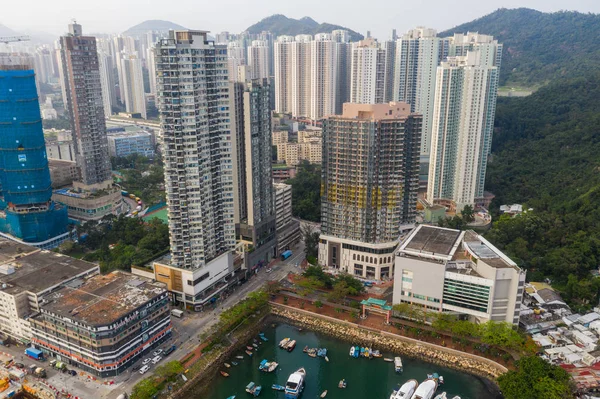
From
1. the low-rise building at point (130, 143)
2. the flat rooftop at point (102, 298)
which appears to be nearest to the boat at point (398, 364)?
the flat rooftop at point (102, 298)

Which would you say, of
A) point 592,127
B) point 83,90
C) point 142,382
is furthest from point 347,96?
point 142,382

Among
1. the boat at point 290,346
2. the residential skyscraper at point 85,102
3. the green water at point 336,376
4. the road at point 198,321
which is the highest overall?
the residential skyscraper at point 85,102

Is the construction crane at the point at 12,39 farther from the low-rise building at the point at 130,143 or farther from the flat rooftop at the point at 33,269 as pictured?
the low-rise building at the point at 130,143

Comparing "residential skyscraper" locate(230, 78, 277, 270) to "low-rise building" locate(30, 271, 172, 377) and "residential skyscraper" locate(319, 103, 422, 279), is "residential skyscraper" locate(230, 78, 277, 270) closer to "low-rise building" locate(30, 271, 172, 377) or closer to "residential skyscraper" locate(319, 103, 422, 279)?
"residential skyscraper" locate(319, 103, 422, 279)

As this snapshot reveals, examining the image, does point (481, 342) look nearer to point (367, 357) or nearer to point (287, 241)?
point (367, 357)

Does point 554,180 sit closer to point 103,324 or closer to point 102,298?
point 102,298

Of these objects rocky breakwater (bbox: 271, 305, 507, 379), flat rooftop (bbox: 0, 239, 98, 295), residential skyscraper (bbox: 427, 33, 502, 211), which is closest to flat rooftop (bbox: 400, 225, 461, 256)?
rocky breakwater (bbox: 271, 305, 507, 379)
